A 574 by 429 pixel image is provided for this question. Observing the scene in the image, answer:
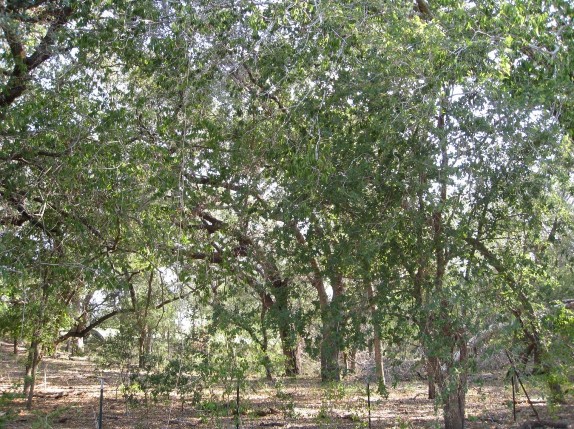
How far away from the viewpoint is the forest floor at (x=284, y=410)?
31.1ft

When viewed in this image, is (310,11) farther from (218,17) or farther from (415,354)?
(415,354)

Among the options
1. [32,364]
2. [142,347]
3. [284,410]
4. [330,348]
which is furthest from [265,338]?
[32,364]

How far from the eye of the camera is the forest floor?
31.1 ft

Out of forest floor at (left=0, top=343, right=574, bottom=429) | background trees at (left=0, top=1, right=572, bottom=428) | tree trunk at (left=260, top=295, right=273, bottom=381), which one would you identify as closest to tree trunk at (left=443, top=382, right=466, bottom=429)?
background trees at (left=0, top=1, right=572, bottom=428)

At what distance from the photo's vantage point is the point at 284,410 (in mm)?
10242

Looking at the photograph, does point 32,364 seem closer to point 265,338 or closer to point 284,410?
point 284,410

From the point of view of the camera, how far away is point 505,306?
25.8 feet

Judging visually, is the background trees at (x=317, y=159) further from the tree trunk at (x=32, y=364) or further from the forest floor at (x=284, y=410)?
the tree trunk at (x=32, y=364)

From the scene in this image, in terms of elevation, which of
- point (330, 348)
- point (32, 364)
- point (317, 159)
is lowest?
point (32, 364)

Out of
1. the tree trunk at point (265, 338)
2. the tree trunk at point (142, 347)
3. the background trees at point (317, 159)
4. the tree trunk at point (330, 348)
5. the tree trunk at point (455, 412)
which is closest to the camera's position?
the background trees at point (317, 159)

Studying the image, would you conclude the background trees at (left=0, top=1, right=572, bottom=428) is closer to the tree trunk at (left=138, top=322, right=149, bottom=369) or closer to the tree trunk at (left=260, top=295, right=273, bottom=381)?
the tree trunk at (left=260, top=295, right=273, bottom=381)

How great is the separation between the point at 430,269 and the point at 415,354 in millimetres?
1105

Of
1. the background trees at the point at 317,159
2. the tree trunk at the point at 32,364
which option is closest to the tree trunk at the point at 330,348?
the background trees at the point at 317,159

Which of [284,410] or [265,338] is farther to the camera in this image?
[284,410]
